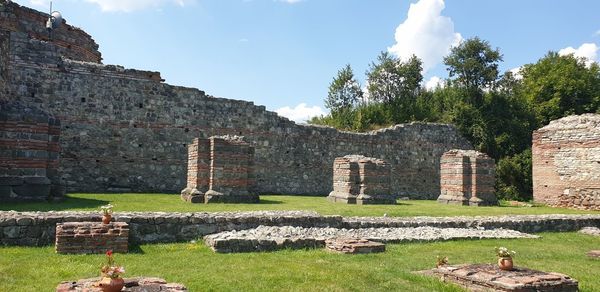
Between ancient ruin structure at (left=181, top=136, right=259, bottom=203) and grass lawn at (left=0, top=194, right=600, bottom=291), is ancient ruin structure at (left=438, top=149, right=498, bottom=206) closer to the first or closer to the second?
ancient ruin structure at (left=181, top=136, right=259, bottom=203)

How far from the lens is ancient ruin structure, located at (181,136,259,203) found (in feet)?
45.9

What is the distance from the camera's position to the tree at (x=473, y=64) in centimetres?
3028

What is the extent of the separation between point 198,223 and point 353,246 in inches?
110

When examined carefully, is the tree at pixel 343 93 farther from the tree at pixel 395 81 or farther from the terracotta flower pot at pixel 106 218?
the terracotta flower pot at pixel 106 218

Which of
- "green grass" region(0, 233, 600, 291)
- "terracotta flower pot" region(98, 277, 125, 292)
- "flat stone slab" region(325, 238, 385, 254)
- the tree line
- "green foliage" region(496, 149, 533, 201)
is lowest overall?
"green grass" region(0, 233, 600, 291)

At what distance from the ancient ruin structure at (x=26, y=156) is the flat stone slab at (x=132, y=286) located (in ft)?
25.4

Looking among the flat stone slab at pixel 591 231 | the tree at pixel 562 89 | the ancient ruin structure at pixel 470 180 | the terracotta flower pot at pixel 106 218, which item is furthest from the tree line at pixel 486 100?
the terracotta flower pot at pixel 106 218

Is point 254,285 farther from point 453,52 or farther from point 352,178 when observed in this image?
point 453,52

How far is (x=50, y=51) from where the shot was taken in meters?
16.2

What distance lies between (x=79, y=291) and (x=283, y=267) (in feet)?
10.0

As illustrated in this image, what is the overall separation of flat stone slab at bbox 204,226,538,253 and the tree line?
15.7 metres

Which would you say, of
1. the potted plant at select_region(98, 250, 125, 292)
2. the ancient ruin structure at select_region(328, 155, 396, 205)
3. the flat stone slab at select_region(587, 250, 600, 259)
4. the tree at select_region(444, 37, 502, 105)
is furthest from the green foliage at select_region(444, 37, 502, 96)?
the potted plant at select_region(98, 250, 125, 292)

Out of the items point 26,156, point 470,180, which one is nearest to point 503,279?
point 26,156

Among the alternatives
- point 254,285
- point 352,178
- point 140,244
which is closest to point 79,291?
point 254,285
